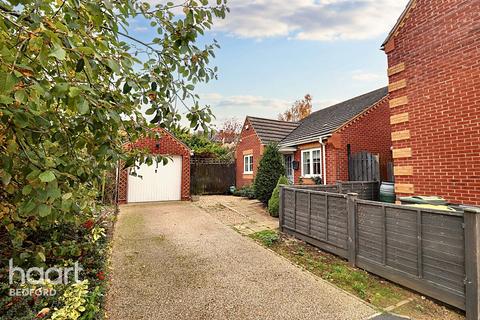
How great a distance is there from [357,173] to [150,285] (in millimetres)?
10121

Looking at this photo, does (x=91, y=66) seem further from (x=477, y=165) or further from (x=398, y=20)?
(x=398, y=20)

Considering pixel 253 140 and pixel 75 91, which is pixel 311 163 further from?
pixel 75 91

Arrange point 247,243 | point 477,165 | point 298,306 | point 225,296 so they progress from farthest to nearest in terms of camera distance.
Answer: point 247,243, point 477,165, point 225,296, point 298,306

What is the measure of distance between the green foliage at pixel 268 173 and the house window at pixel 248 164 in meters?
5.53

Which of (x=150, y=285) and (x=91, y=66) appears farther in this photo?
(x=150, y=285)

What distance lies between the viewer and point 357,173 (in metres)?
11.7

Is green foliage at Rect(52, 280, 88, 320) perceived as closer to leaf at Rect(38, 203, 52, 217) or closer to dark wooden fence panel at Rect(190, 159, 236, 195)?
leaf at Rect(38, 203, 52, 217)

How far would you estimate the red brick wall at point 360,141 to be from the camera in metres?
11.9

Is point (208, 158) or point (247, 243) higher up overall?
point (208, 158)

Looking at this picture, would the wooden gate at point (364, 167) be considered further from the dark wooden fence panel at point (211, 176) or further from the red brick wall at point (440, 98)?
the dark wooden fence panel at point (211, 176)

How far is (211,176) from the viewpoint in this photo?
17.3m

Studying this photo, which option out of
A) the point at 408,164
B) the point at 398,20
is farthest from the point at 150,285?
the point at 398,20

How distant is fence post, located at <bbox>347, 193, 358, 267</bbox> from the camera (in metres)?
4.86

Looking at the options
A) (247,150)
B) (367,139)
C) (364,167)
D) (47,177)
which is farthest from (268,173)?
(47,177)
